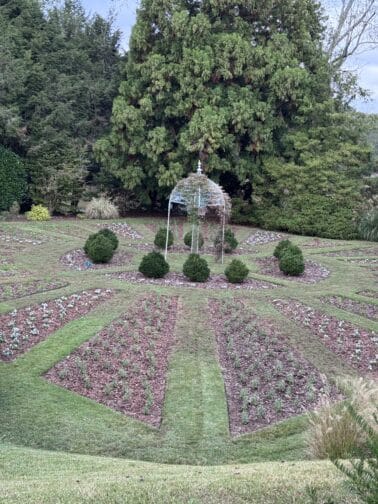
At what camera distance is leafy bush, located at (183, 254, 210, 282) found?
11.1 meters

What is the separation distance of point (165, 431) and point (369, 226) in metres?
15.1

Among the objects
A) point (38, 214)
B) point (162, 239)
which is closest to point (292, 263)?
point (162, 239)

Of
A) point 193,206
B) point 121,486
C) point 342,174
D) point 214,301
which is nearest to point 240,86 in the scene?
point 342,174

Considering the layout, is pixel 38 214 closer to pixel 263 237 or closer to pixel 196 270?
pixel 263 237

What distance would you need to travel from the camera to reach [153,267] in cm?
1105

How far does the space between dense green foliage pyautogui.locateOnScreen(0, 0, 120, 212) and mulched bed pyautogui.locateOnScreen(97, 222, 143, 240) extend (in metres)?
3.06

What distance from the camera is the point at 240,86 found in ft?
65.8

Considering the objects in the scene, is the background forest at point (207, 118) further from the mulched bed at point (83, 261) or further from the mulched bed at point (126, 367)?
the mulched bed at point (126, 367)

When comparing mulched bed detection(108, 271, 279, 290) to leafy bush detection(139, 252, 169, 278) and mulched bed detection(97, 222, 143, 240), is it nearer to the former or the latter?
leafy bush detection(139, 252, 169, 278)

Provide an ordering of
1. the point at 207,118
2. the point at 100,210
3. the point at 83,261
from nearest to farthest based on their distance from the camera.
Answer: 1. the point at 83,261
2. the point at 207,118
3. the point at 100,210

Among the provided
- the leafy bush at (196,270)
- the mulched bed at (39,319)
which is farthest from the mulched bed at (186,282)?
the mulched bed at (39,319)

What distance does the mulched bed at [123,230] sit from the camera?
671 inches

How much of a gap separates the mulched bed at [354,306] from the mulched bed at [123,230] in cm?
807

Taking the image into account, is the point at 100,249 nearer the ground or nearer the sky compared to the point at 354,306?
nearer the sky
